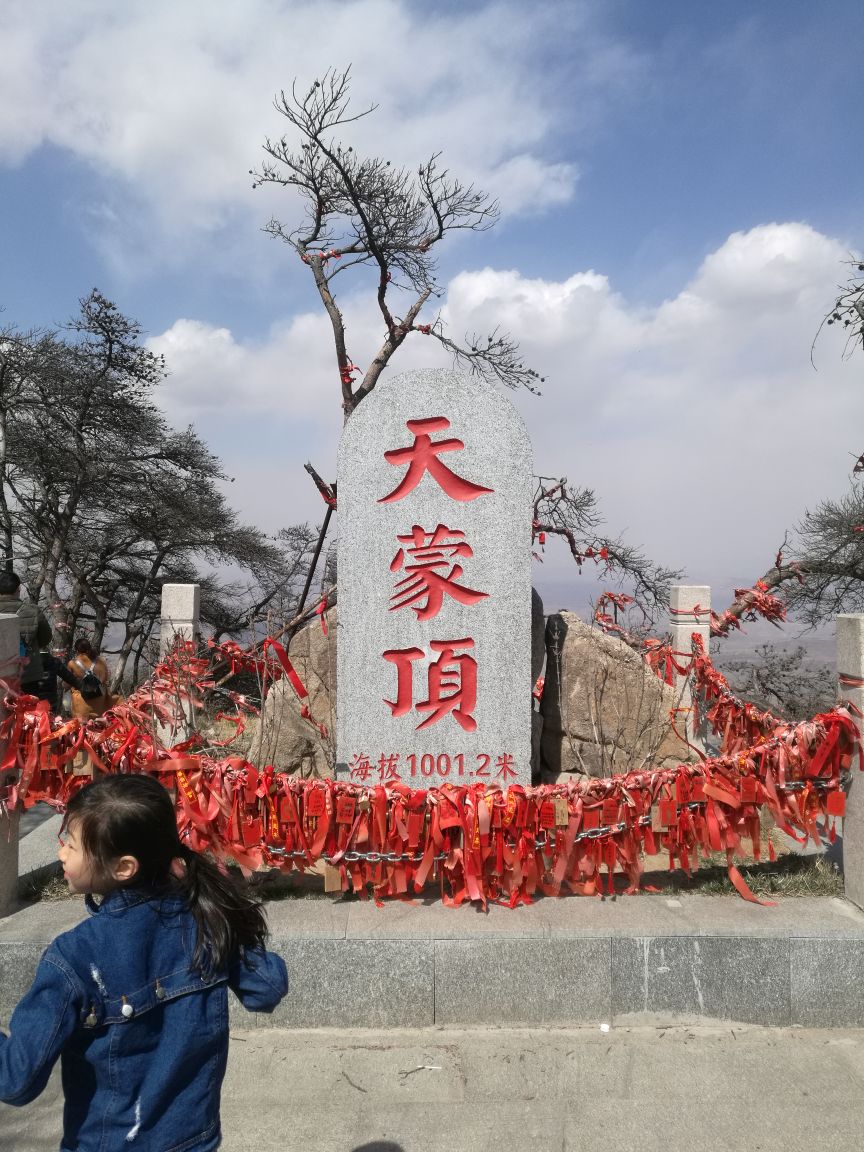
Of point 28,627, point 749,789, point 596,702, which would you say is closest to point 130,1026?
point 749,789

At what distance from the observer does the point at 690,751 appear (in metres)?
5.16

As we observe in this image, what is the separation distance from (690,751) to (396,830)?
2599mm

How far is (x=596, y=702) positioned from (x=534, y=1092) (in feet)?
8.72

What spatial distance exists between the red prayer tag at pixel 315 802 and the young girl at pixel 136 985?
181 centimetres

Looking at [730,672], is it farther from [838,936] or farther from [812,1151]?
[812,1151]

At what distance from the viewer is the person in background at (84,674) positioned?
20.4 ft

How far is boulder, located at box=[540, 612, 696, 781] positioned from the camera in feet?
16.3

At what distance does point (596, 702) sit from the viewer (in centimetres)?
494

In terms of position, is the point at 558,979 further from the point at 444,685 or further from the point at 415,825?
the point at 444,685

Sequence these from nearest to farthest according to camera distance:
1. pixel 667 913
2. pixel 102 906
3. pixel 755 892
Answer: pixel 102 906
pixel 667 913
pixel 755 892

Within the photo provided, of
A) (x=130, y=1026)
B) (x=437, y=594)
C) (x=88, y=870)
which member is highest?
(x=437, y=594)

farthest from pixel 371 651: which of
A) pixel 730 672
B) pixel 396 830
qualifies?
pixel 730 672

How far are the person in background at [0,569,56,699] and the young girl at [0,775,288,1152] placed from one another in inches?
188

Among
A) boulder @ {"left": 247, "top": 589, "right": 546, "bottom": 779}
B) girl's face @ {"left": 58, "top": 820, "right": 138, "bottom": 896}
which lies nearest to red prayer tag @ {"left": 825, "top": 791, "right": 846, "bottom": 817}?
boulder @ {"left": 247, "top": 589, "right": 546, "bottom": 779}
